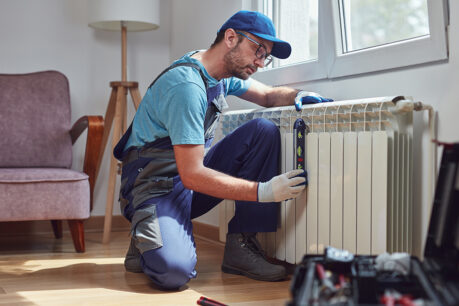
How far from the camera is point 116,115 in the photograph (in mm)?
3150

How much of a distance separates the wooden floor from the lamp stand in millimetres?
318

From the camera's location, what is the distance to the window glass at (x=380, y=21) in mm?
1854

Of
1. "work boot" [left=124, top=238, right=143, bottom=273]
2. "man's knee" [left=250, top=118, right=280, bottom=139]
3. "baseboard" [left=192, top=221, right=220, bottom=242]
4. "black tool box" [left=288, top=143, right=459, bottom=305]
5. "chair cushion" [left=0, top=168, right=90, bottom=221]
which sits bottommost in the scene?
"work boot" [left=124, top=238, right=143, bottom=273]

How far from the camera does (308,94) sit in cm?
215

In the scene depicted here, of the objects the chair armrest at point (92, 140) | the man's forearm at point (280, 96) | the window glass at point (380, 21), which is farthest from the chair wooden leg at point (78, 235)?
the window glass at point (380, 21)

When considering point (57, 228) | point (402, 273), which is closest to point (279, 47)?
point (402, 273)

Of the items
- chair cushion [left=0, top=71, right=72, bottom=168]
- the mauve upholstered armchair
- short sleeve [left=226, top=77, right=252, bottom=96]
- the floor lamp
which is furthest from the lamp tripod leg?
short sleeve [left=226, top=77, right=252, bottom=96]

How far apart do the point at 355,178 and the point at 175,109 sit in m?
0.62

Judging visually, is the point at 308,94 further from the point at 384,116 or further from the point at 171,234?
the point at 171,234

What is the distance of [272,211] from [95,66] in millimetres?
1828

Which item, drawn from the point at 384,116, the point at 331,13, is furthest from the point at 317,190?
the point at 331,13

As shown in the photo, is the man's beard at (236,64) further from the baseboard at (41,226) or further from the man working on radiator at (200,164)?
the baseboard at (41,226)

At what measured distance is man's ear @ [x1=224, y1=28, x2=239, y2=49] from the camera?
6.73 feet

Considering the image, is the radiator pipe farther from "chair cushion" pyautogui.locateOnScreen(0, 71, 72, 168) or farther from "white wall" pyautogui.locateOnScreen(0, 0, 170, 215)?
"white wall" pyautogui.locateOnScreen(0, 0, 170, 215)
